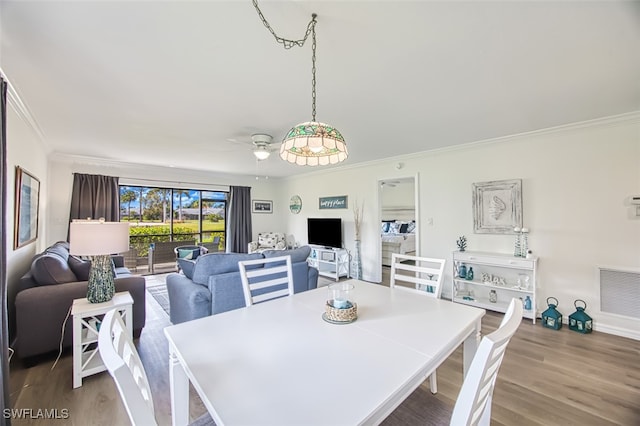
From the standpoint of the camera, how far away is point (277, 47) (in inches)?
69.7

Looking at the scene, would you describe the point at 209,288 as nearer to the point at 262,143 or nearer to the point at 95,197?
the point at 262,143

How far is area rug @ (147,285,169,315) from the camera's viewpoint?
13.2 feet

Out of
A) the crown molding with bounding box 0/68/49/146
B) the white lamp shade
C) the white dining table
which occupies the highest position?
the crown molding with bounding box 0/68/49/146

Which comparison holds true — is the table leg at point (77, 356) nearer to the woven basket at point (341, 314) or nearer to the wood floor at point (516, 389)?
the wood floor at point (516, 389)

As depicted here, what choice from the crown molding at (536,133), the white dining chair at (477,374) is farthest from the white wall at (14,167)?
the crown molding at (536,133)

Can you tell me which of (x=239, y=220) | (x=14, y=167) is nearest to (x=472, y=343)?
(x=14, y=167)

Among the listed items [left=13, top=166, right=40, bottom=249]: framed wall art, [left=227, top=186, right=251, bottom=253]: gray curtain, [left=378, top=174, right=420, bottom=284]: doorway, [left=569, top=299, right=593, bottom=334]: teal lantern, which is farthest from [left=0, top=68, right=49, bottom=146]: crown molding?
[left=378, top=174, right=420, bottom=284]: doorway

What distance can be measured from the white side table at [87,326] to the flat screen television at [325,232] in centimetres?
398

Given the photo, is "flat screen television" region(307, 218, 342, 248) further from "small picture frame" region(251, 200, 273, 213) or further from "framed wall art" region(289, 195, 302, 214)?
"small picture frame" region(251, 200, 273, 213)

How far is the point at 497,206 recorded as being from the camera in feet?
12.4

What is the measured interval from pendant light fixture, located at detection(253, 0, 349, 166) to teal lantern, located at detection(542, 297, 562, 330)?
10.8 feet

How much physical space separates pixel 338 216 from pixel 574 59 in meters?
4.59

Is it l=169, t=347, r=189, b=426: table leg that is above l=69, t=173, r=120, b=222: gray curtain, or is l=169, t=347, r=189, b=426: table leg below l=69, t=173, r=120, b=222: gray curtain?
below

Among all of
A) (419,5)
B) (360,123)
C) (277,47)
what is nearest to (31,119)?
(277,47)
